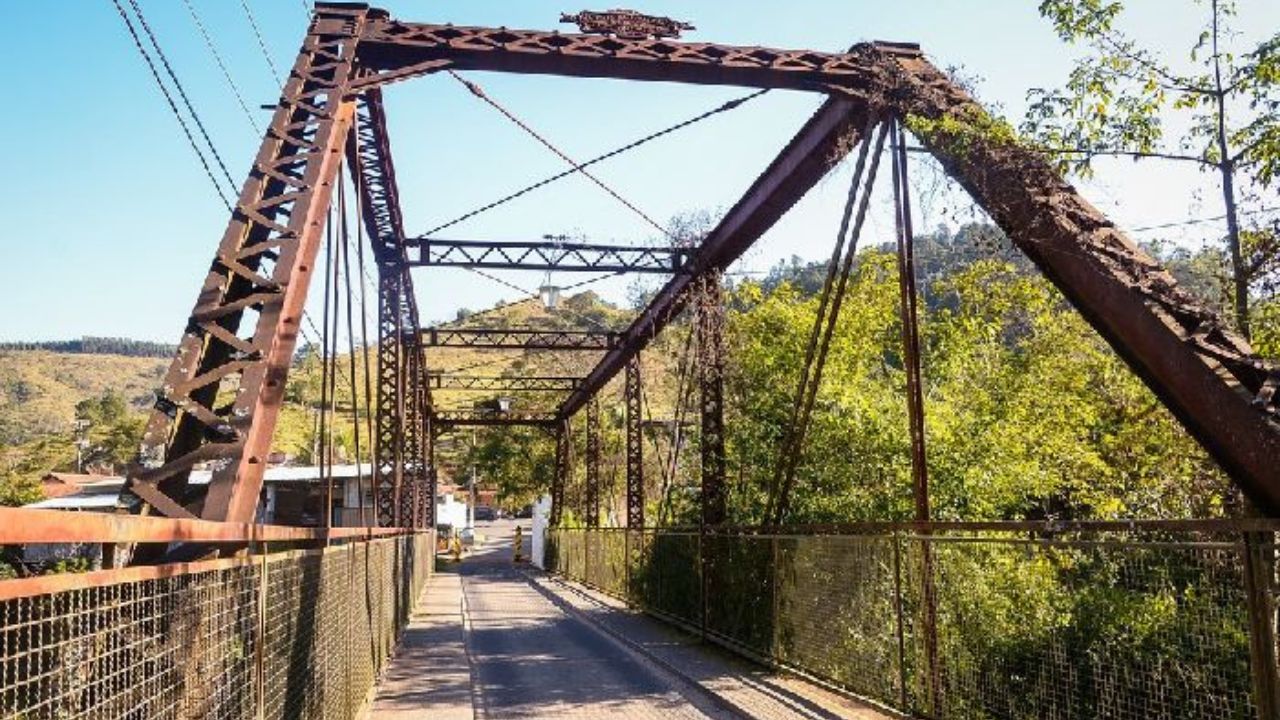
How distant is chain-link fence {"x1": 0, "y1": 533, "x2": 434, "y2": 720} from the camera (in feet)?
6.74

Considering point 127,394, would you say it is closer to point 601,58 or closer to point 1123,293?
point 601,58

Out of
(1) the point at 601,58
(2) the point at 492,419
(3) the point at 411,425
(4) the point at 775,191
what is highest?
(1) the point at 601,58

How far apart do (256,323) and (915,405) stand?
5.90 meters

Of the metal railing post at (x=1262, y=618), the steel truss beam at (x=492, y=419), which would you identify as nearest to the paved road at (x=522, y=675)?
the metal railing post at (x=1262, y=618)

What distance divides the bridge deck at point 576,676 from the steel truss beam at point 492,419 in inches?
850

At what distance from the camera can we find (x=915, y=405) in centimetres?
919

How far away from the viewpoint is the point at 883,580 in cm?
930

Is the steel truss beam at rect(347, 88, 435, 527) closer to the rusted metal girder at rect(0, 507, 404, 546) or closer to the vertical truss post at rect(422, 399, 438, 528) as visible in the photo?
the vertical truss post at rect(422, 399, 438, 528)

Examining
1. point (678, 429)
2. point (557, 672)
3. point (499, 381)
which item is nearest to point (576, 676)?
point (557, 672)

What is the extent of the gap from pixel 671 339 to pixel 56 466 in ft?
235

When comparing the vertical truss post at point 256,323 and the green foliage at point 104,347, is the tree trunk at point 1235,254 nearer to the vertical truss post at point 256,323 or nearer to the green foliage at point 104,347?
the vertical truss post at point 256,323

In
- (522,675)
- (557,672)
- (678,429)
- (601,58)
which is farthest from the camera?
(678,429)

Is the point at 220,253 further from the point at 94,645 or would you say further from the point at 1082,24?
the point at 1082,24

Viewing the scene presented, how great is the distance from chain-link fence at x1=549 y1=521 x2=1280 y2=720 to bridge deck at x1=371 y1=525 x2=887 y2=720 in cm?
62
